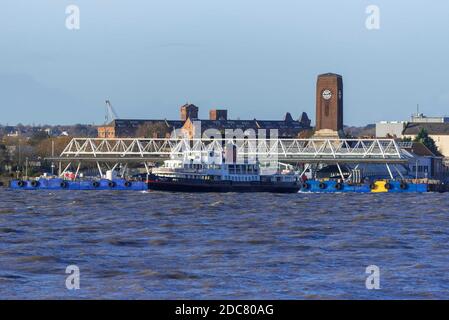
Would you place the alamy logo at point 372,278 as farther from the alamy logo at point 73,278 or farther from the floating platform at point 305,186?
the floating platform at point 305,186

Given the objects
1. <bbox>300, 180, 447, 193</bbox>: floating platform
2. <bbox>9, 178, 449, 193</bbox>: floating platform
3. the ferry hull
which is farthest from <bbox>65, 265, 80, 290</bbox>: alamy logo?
<bbox>300, 180, 447, 193</bbox>: floating platform

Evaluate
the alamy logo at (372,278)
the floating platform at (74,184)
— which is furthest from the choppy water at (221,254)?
the floating platform at (74,184)

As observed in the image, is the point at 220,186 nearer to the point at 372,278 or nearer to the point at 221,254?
the point at 221,254

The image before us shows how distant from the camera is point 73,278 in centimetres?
3753

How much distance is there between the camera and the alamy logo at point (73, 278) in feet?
118

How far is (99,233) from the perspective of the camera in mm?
56438

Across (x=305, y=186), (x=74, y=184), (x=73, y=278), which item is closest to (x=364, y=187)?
(x=305, y=186)

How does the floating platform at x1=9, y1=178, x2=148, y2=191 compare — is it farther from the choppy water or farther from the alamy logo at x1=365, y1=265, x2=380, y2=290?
the alamy logo at x1=365, y1=265, x2=380, y2=290

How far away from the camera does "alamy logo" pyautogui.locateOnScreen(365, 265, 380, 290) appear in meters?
36.1

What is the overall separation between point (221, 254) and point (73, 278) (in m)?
9.32

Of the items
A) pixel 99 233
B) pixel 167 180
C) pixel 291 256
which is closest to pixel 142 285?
pixel 291 256

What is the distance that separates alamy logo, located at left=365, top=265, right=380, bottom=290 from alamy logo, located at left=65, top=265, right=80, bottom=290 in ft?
27.8

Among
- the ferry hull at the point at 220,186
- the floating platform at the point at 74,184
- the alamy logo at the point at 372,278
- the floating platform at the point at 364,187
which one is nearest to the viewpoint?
the alamy logo at the point at 372,278

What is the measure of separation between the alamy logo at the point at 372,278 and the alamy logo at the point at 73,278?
8488 mm
